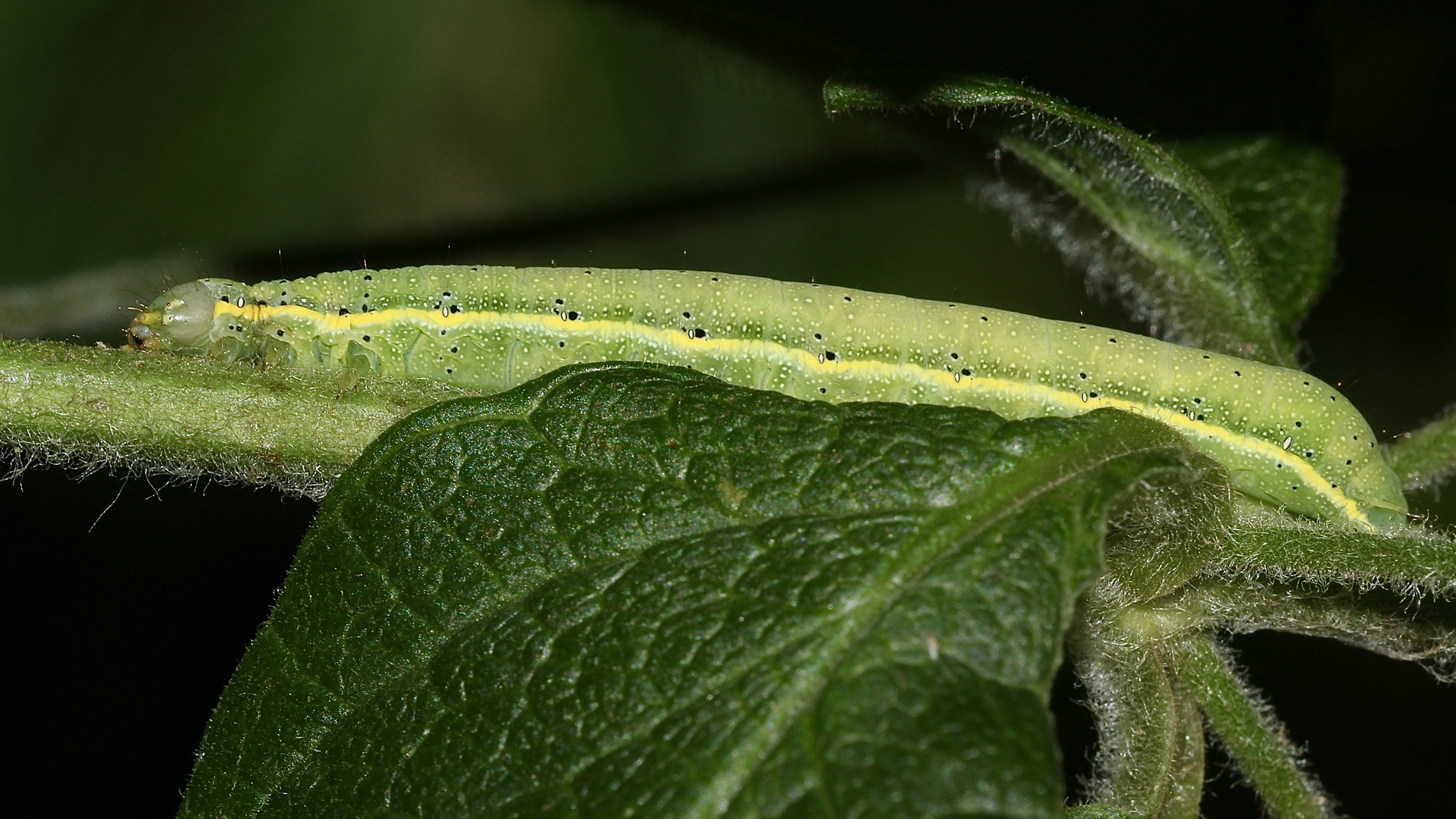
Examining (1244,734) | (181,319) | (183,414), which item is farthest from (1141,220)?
(181,319)

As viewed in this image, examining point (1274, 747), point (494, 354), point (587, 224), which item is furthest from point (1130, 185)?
point (587, 224)

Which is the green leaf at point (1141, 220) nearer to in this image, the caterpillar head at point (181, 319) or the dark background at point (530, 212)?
the dark background at point (530, 212)

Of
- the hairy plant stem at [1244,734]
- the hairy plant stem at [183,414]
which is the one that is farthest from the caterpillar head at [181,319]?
the hairy plant stem at [1244,734]

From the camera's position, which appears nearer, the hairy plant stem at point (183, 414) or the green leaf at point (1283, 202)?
the hairy plant stem at point (183, 414)

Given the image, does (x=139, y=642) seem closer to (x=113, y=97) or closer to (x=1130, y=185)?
(x=113, y=97)

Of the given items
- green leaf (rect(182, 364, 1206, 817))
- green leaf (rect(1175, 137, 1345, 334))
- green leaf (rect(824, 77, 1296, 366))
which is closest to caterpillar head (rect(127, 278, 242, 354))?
green leaf (rect(182, 364, 1206, 817))

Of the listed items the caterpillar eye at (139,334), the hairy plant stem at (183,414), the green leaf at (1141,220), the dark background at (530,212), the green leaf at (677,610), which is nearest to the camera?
the green leaf at (677,610)
